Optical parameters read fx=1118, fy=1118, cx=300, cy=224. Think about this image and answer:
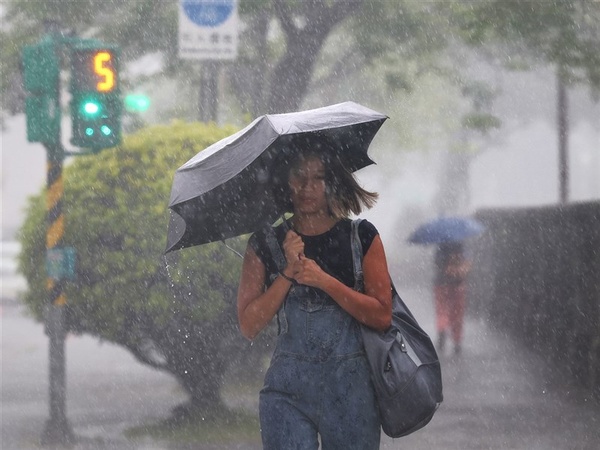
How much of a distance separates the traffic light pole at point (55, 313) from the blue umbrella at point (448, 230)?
11.0 feet

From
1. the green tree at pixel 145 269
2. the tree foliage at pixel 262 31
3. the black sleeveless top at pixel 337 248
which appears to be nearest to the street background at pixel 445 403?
the green tree at pixel 145 269

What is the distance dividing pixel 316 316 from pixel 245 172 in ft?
1.68

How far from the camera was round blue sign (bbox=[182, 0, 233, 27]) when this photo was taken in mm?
8336

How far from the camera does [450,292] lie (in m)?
9.65

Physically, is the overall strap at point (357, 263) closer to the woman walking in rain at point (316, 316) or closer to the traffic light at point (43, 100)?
the woman walking in rain at point (316, 316)

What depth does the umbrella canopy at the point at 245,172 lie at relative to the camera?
344 centimetres

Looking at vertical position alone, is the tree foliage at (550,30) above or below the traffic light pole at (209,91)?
above

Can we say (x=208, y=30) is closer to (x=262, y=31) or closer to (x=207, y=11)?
(x=207, y=11)

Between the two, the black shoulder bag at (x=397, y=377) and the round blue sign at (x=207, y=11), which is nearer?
the black shoulder bag at (x=397, y=377)

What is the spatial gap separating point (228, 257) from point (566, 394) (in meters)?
3.01

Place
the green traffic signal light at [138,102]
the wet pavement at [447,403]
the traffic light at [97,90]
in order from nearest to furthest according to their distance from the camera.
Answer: the wet pavement at [447,403]
the traffic light at [97,90]
the green traffic signal light at [138,102]

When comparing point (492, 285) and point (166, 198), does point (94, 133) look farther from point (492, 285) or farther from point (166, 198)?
point (492, 285)

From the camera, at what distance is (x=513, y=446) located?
7.45 metres

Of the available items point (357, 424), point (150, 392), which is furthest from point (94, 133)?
point (357, 424)
